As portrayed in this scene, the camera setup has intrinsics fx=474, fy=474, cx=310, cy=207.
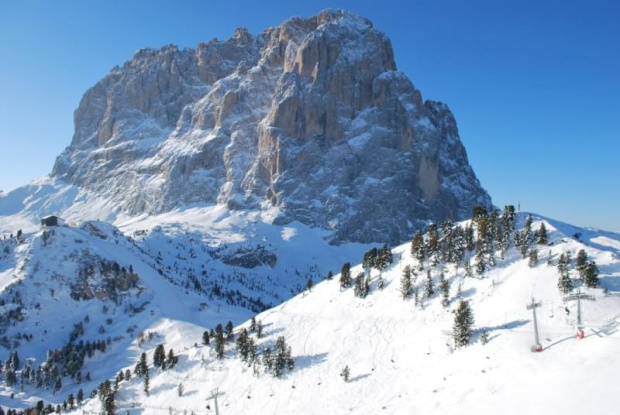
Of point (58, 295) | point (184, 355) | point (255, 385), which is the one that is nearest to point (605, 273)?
point (255, 385)

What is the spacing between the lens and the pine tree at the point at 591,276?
62062 millimetres

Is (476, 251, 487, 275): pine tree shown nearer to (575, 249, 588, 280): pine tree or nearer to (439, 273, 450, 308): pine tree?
(439, 273, 450, 308): pine tree

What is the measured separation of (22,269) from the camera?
187250mm

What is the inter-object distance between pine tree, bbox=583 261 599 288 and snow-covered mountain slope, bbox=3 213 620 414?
3.01ft

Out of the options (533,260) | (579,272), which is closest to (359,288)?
(533,260)

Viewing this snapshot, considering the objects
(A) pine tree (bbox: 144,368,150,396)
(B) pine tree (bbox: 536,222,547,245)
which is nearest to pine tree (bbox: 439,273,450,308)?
(B) pine tree (bbox: 536,222,547,245)

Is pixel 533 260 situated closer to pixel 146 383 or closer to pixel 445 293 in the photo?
pixel 445 293

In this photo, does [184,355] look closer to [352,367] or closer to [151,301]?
[352,367]

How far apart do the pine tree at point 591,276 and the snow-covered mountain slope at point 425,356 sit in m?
0.92

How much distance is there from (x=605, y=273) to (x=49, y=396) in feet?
455

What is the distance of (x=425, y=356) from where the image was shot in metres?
58.7

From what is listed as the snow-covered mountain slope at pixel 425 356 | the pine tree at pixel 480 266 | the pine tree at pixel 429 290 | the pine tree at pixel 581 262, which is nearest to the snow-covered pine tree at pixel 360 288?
the snow-covered mountain slope at pixel 425 356

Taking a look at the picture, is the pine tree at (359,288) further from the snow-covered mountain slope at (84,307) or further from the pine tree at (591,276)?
the snow-covered mountain slope at (84,307)

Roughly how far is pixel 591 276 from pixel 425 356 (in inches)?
977
